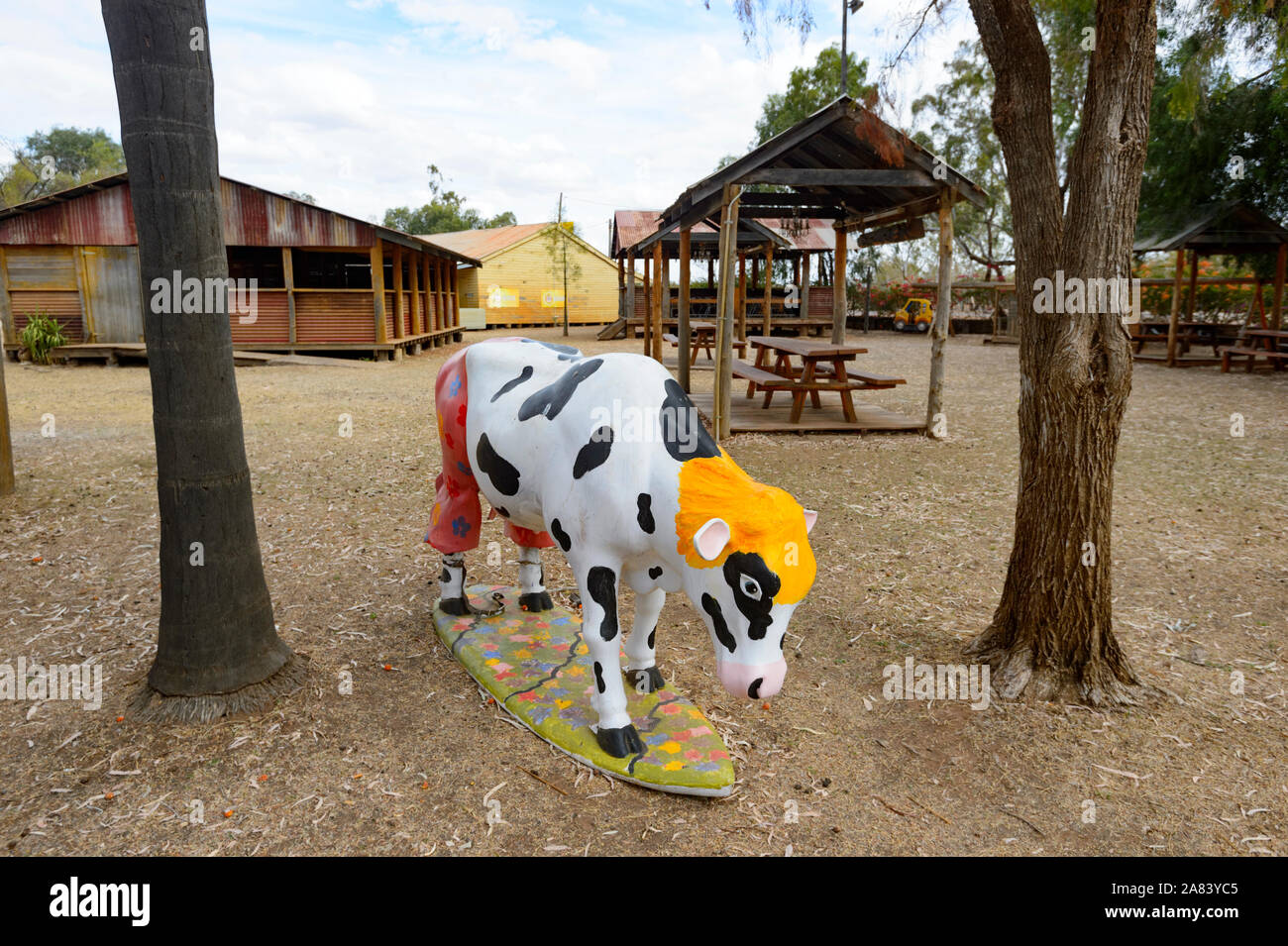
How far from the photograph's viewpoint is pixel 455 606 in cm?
448

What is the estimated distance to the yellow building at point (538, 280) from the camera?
32906 millimetres

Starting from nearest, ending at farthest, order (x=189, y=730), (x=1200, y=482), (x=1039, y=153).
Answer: (x=189, y=730) → (x=1039, y=153) → (x=1200, y=482)

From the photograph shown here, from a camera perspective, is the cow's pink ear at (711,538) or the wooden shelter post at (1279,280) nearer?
the cow's pink ear at (711,538)

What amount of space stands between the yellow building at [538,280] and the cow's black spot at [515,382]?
29778 millimetres

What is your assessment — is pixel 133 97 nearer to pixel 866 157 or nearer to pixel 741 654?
pixel 741 654

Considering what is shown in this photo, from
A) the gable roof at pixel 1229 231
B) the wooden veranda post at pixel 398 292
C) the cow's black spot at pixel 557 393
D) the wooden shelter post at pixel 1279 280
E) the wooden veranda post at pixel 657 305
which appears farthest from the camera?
the wooden veranda post at pixel 398 292

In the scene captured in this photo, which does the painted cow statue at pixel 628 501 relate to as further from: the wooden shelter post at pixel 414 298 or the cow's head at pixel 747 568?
the wooden shelter post at pixel 414 298

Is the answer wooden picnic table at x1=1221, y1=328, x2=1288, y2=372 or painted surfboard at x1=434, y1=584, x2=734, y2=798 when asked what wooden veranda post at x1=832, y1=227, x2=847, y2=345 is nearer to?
wooden picnic table at x1=1221, y1=328, x2=1288, y2=372

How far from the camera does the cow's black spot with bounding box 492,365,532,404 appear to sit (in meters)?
3.74

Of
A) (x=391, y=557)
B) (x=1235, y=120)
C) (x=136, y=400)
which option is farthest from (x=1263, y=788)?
(x=1235, y=120)

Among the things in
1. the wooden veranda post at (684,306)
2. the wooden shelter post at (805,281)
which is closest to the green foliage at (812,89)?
the wooden shelter post at (805,281)

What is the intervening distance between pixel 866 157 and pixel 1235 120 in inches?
496

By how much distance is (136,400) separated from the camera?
12.3 metres

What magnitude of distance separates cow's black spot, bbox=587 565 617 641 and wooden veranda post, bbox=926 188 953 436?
7.52 meters
